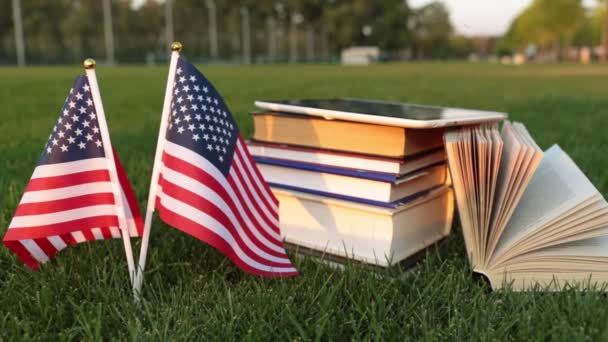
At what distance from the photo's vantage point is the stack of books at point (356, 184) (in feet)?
6.06

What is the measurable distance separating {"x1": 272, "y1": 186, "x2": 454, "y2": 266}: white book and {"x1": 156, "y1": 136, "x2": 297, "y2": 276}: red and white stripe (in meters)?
0.30

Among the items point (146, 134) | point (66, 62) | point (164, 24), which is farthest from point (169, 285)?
point (164, 24)

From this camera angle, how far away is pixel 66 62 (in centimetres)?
4538

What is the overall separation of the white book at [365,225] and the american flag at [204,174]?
396mm

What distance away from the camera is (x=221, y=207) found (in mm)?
1539

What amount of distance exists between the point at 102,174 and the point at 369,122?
872mm

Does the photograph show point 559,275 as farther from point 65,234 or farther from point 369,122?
point 65,234

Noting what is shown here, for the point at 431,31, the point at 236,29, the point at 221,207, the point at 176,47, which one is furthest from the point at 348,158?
the point at 431,31

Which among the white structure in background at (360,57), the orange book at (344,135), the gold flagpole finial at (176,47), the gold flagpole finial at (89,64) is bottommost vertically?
the orange book at (344,135)

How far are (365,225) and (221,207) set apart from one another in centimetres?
59

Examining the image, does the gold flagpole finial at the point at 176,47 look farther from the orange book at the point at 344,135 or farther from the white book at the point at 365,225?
the white book at the point at 365,225

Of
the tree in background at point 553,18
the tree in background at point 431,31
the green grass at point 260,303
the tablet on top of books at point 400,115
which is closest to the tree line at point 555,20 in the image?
the tree in background at point 553,18

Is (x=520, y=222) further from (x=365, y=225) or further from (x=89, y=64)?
(x=89, y=64)

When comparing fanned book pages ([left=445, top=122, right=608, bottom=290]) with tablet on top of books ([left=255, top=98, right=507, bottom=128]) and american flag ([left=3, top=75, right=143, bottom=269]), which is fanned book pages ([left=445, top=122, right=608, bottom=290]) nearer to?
tablet on top of books ([left=255, top=98, right=507, bottom=128])
